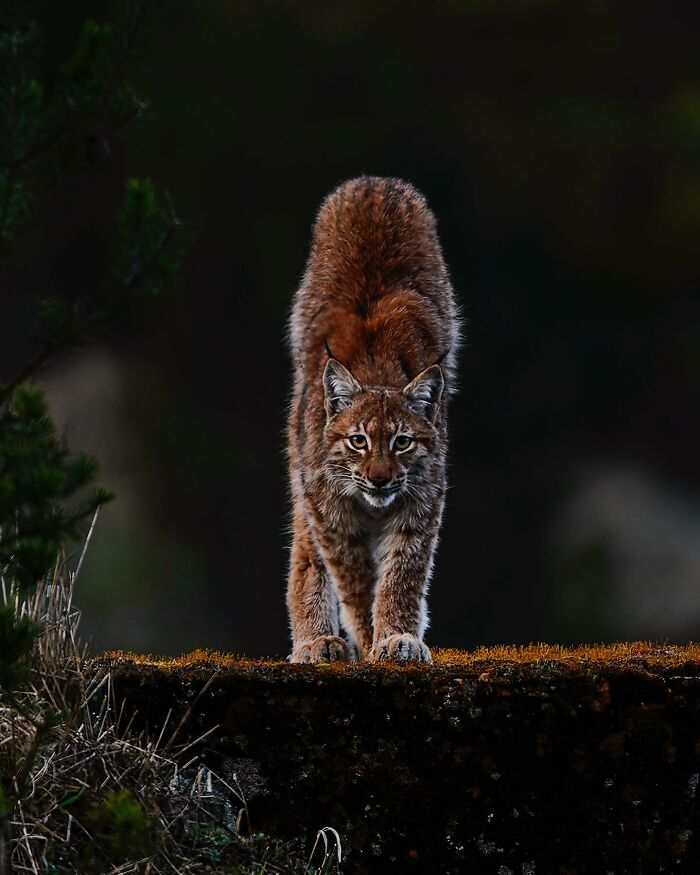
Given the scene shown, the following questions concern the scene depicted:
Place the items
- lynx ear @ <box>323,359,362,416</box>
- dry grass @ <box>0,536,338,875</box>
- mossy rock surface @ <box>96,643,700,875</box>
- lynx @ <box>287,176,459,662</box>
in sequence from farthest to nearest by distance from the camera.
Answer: lynx ear @ <box>323,359,362,416</box> < lynx @ <box>287,176,459,662</box> < mossy rock surface @ <box>96,643,700,875</box> < dry grass @ <box>0,536,338,875</box>

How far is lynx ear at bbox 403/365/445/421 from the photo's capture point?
6098 mm

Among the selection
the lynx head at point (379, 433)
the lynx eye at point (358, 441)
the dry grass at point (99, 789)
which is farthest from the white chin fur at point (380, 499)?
the dry grass at point (99, 789)

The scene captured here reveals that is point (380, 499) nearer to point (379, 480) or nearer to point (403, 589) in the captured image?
point (379, 480)

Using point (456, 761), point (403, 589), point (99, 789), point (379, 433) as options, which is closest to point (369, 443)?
point (379, 433)

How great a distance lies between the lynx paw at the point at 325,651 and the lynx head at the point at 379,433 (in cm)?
63

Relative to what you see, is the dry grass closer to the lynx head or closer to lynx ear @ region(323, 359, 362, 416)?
the lynx head

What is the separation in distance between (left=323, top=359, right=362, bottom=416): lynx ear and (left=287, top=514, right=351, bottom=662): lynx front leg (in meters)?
0.89

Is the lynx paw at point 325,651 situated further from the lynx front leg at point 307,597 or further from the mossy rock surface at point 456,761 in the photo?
the mossy rock surface at point 456,761

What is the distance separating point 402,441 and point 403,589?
0.66 m

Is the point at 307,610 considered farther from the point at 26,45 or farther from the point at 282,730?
the point at 26,45

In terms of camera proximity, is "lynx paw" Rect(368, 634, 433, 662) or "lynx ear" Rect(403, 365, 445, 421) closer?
"lynx paw" Rect(368, 634, 433, 662)

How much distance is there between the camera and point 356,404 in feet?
20.0

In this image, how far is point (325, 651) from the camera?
19.3 ft

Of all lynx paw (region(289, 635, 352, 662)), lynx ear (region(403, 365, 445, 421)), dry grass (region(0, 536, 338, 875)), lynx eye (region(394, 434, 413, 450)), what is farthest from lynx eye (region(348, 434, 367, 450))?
dry grass (region(0, 536, 338, 875))
